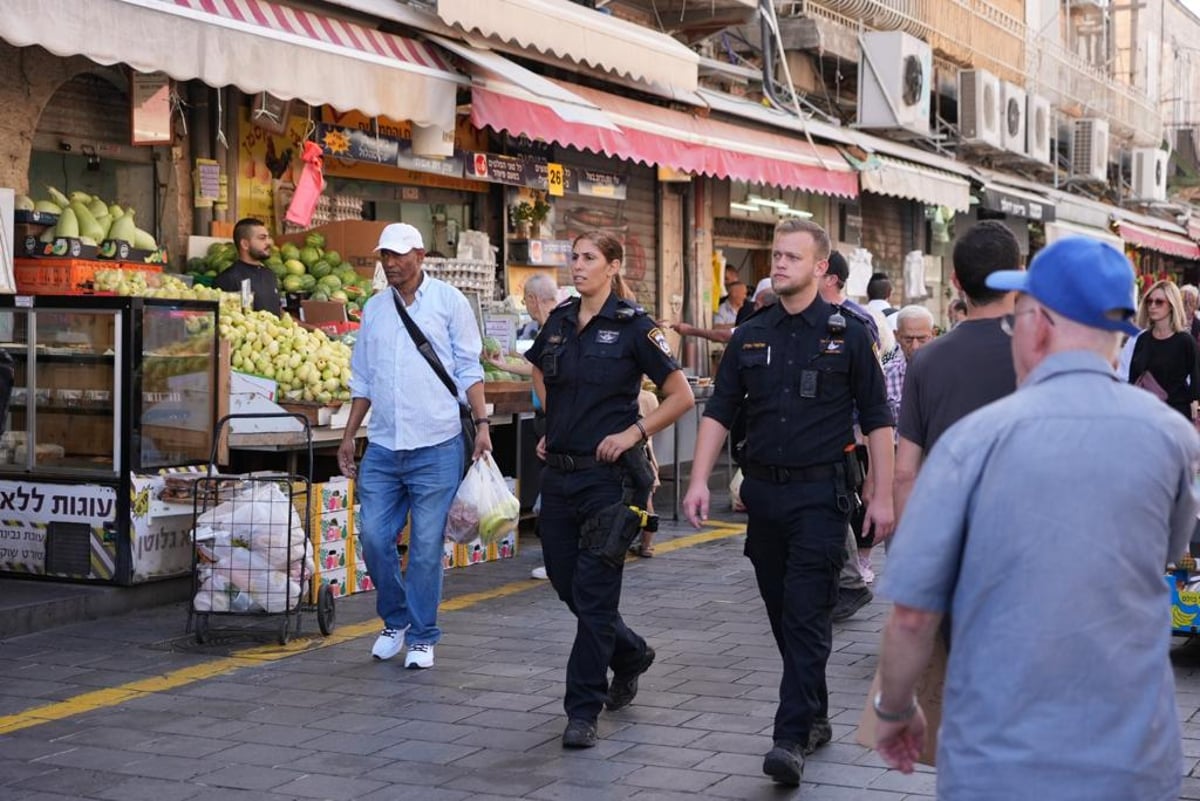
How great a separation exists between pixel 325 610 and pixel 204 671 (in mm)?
886

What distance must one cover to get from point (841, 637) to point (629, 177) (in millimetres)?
9549

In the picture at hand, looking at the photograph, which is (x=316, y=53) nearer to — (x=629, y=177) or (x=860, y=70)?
(x=629, y=177)

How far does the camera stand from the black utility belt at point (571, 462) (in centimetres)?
638

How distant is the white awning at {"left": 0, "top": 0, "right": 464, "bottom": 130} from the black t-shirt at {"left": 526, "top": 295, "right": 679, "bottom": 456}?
3524mm

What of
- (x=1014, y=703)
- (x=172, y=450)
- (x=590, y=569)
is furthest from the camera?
(x=172, y=450)

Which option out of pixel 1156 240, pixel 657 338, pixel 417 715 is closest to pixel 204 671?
pixel 417 715

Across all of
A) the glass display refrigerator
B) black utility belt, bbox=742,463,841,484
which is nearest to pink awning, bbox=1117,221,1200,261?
the glass display refrigerator

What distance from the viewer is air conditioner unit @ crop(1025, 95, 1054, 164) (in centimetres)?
2819

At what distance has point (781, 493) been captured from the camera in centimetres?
587

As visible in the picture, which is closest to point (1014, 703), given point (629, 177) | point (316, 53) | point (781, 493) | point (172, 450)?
point (781, 493)

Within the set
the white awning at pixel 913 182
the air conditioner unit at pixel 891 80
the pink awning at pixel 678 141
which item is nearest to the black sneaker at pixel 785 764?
the pink awning at pixel 678 141

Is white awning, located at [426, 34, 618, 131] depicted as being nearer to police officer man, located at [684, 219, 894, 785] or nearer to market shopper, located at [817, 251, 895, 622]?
market shopper, located at [817, 251, 895, 622]

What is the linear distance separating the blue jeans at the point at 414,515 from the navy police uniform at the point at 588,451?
3.59 ft

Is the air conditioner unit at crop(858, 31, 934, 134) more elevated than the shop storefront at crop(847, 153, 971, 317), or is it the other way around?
the air conditioner unit at crop(858, 31, 934, 134)
